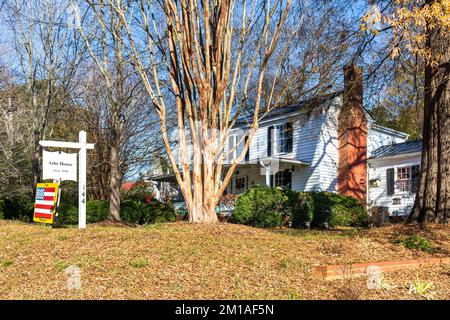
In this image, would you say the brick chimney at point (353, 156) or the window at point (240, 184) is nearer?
the brick chimney at point (353, 156)

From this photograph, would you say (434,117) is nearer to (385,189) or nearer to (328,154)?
(328,154)

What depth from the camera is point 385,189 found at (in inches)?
846

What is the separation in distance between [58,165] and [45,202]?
93 centimetres

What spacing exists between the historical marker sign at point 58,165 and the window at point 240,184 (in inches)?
633

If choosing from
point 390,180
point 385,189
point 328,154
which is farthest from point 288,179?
point 390,180

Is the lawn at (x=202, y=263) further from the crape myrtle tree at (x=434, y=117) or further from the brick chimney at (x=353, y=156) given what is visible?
the brick chimney at (x=353, y=156)

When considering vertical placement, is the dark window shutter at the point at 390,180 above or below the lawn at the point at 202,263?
above

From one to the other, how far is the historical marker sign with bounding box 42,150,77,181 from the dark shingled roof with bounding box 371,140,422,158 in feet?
50.5

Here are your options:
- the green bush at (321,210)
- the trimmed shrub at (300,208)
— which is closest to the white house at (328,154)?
the green bush at (321,210)

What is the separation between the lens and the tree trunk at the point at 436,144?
351 inches

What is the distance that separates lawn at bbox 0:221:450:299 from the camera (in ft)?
16.7

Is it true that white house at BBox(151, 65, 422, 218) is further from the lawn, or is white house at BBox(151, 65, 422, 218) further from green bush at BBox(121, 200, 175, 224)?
the lawn
